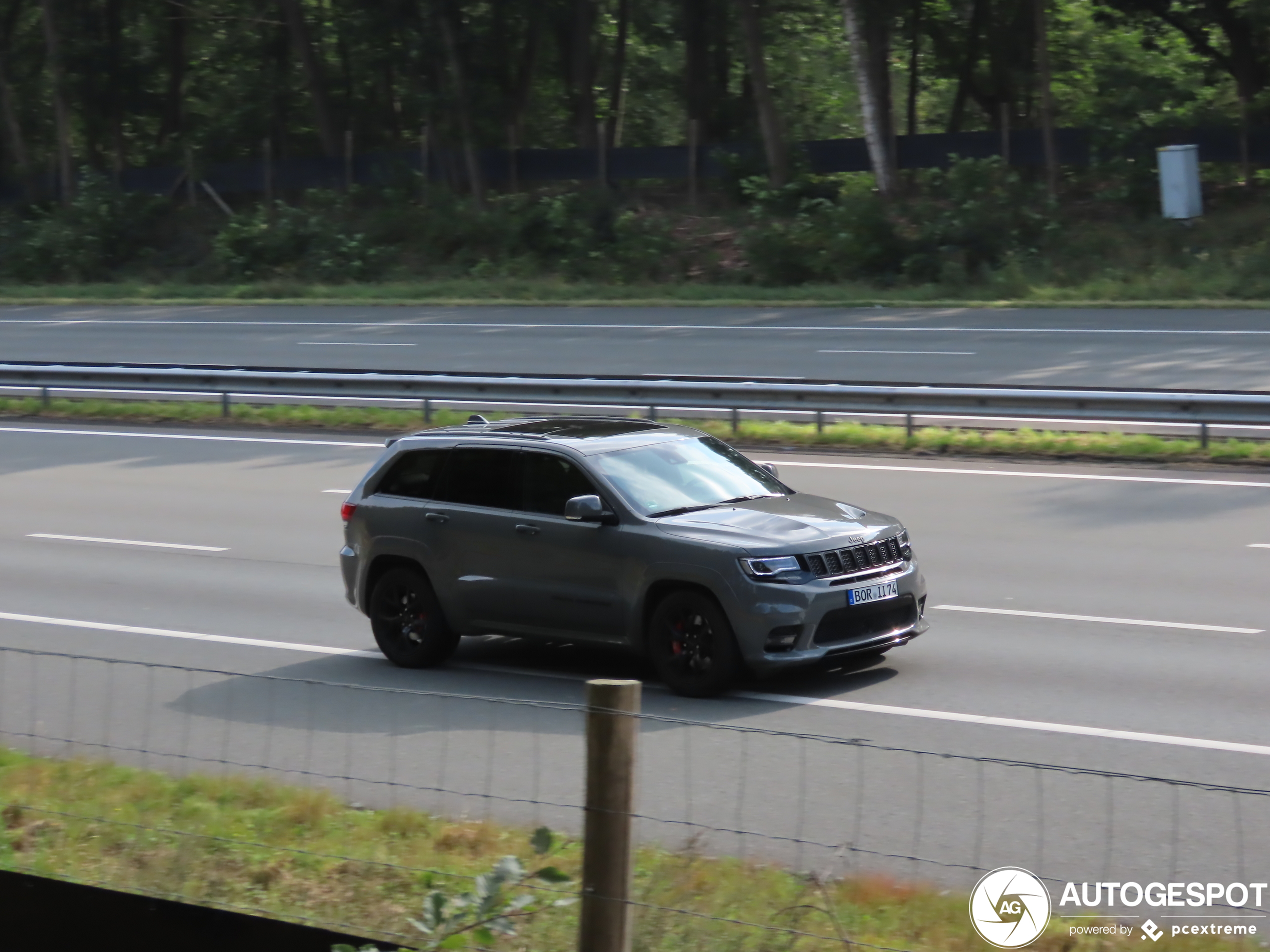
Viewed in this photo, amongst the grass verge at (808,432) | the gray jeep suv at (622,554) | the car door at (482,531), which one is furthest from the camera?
the grass verge at (808,432)

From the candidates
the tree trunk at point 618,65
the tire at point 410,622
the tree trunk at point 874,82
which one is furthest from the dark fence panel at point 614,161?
the tire at point 410,622

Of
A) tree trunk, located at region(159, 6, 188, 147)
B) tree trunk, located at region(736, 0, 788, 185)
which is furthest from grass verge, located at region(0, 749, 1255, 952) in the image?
tree trunk, located at region(159, 6, 188, 147)

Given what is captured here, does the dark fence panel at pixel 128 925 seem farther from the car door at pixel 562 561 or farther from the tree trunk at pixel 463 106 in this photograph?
the tree trunk at pixel 463 106

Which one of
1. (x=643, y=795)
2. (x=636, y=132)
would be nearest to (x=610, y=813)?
(x=643, y=795)

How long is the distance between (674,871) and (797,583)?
137 inches

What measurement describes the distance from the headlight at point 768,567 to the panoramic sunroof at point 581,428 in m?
1.82

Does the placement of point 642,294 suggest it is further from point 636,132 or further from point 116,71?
point 116,71

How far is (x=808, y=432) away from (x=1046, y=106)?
21.5 m

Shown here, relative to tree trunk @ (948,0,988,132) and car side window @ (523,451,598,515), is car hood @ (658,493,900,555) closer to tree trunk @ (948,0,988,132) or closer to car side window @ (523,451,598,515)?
car side window @ (523,451,598,515)

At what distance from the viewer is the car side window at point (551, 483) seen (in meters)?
10.1

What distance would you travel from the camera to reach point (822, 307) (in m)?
32.8

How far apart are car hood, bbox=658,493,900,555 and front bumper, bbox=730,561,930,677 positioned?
247 mm

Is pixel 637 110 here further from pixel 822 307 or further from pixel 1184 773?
pixel 1184 773

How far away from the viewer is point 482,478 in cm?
1057
